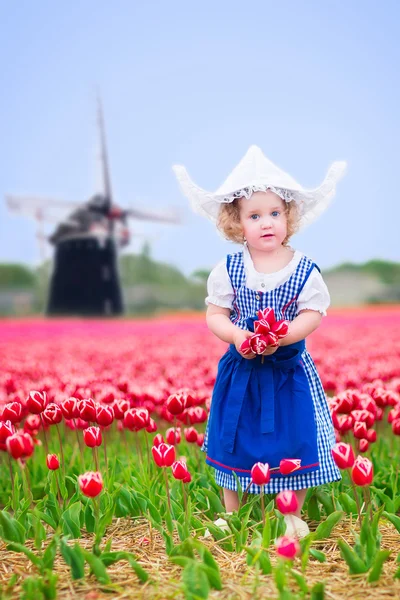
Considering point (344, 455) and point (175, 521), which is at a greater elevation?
point (344, 455)

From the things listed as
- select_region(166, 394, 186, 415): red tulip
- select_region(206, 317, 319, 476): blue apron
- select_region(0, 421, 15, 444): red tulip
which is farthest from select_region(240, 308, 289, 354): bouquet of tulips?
select_region(0, 421, 15, 444): red tulip

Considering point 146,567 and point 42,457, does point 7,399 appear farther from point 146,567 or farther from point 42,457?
point 146,567

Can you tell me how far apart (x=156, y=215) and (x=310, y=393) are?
19.9m

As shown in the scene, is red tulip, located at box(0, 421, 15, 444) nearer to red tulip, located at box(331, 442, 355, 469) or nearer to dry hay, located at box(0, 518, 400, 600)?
dry hay, located at box(0, 518, 400, 600)

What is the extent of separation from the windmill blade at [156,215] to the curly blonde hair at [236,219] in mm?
18944

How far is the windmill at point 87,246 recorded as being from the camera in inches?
820

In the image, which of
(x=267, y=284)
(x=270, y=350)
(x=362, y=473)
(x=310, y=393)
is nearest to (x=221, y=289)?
(x=267, y=284)

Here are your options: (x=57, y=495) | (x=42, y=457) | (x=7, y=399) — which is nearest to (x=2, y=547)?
(x=57, y=495)

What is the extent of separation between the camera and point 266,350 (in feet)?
8.36

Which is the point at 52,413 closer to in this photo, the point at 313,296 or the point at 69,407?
the point at 69,407

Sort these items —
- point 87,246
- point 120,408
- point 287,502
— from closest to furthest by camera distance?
point 287,502, point 120,408, point 87,246

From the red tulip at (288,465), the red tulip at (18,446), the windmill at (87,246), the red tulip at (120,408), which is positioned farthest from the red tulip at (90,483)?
the windmill at (87,246)

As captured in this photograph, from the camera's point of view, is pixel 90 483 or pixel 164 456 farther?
pixel 164 456

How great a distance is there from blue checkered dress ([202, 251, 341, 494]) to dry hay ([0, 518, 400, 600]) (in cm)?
24
